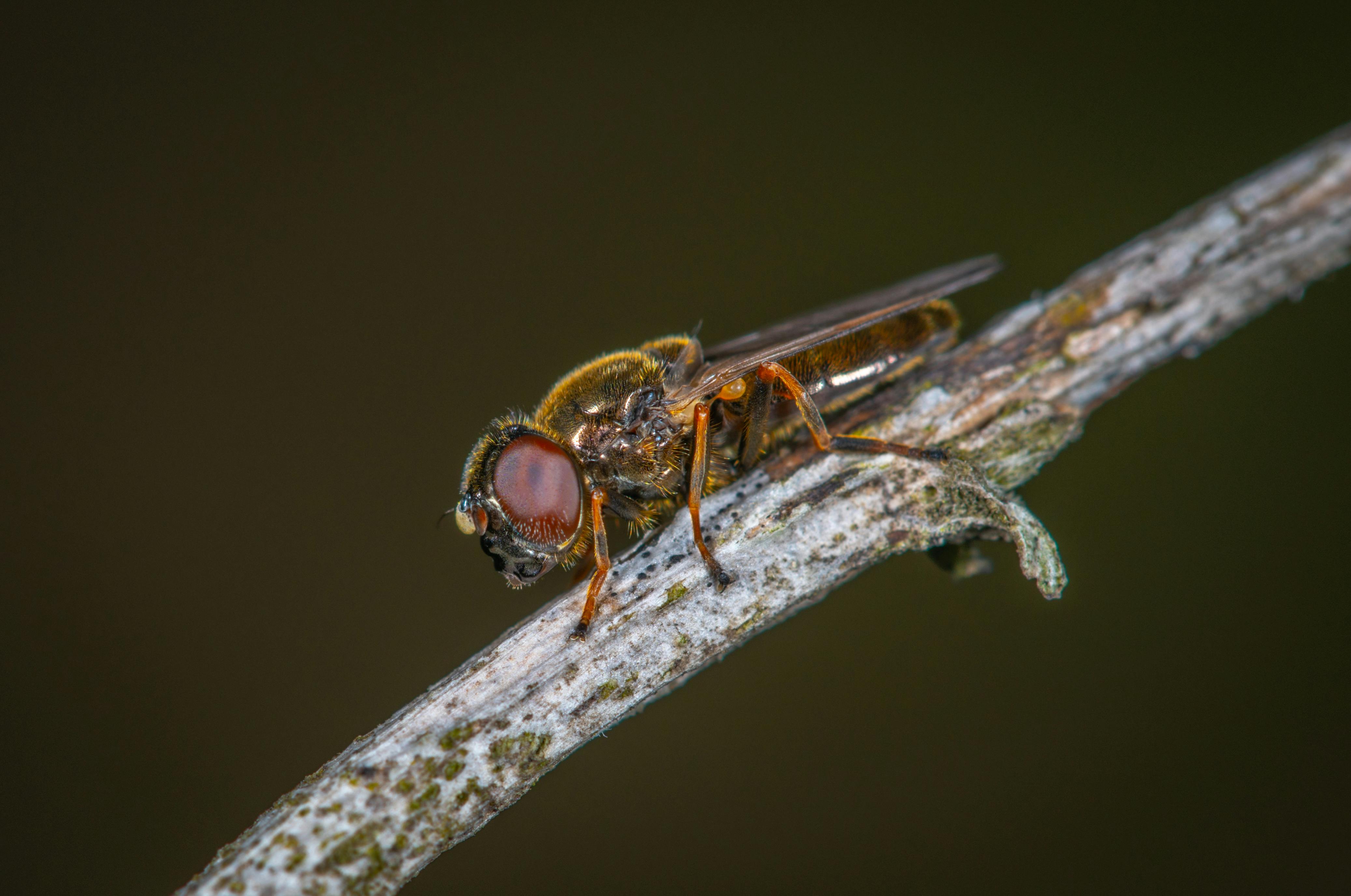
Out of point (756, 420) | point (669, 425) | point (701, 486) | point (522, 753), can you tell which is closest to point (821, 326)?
point (756, 420)

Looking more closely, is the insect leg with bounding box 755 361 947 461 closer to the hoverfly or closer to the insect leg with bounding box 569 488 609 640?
the hoverfly

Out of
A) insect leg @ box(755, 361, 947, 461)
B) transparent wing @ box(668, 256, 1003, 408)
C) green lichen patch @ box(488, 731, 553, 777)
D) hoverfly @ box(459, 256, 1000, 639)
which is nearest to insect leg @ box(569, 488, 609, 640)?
hoverfly @ box(459, 256, 1000, 639)

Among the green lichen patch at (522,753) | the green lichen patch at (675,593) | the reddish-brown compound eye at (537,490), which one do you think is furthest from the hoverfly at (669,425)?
the green lichen patch at (522,753)

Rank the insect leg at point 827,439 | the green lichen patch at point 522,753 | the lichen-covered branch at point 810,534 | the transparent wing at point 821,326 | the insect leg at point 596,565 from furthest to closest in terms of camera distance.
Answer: the transparent wing at point 821,326 → the insect leg at point 827,439 → the insect leg at point 596,565 → the green lichen patch at point 522,753 → the lichen-covered branch at point 810,534

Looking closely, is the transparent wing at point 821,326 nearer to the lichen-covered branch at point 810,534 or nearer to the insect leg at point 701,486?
the insect leg at point 701,486

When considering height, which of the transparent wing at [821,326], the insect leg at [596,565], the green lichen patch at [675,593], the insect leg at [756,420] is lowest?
the green lichen patch at [675,593]

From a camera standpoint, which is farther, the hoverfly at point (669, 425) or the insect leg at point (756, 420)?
the insect leg at point (756, 420)

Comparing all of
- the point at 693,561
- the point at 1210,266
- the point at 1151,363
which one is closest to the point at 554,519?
the point at 693,561

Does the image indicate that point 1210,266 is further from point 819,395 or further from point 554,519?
point 554,519
